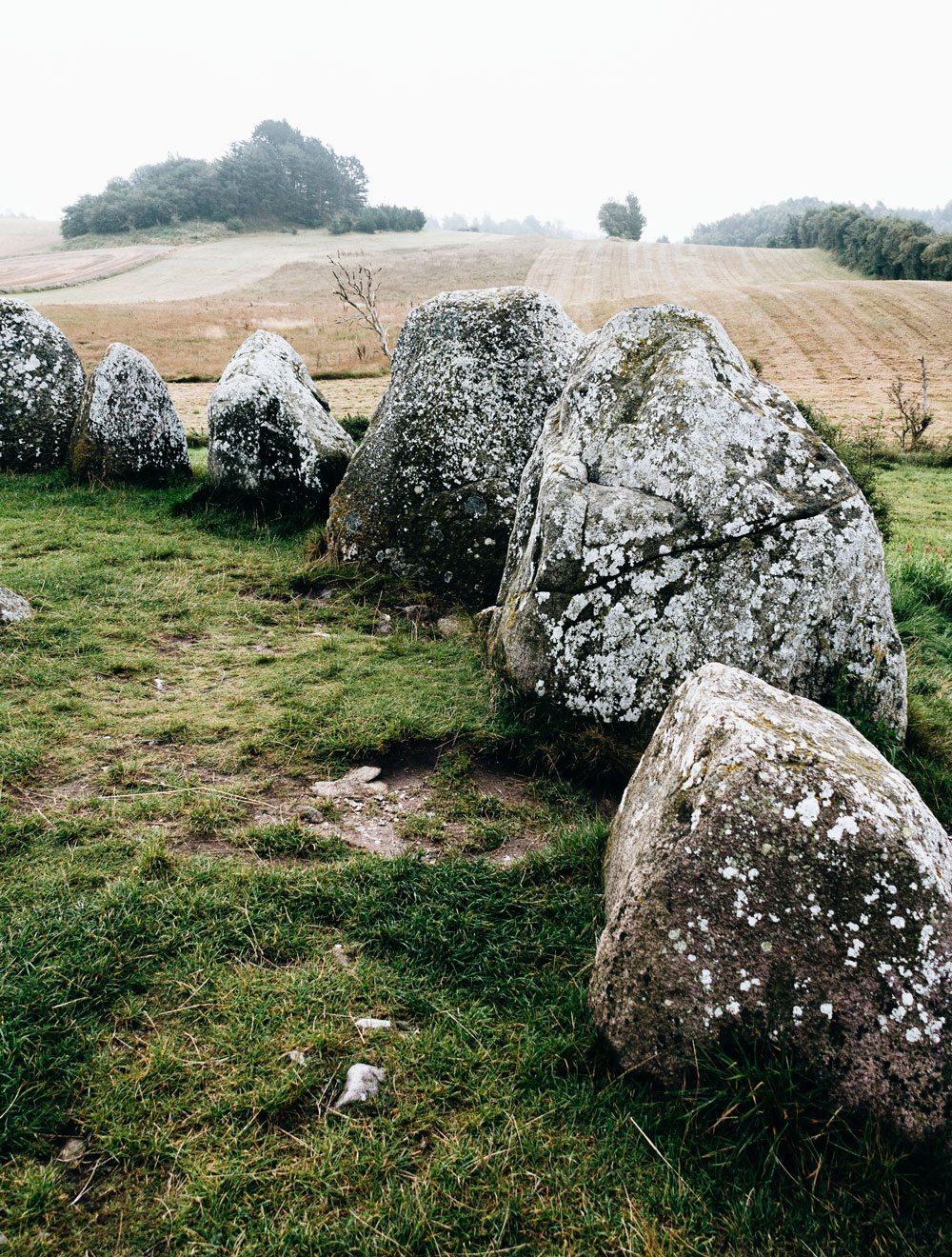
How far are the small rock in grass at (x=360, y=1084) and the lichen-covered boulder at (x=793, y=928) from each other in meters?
0.90

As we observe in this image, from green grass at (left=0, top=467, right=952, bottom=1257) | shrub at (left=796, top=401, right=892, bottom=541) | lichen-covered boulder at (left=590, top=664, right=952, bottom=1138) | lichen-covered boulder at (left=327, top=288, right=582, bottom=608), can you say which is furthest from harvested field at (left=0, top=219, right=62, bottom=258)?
lichen-covered boulder at (left=590, top=664, right=952, bottom=1138)

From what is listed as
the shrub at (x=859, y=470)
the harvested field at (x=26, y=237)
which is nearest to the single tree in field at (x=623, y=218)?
the harvested field at (x=26, y=237)

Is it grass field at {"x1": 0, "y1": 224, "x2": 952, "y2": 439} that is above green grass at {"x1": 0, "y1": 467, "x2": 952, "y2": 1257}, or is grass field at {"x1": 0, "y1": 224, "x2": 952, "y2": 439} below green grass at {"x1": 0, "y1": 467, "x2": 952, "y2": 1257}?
above

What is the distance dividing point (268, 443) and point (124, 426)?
2.87 meters

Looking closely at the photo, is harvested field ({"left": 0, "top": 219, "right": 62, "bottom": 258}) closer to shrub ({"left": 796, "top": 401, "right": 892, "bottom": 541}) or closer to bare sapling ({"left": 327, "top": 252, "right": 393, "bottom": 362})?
bare sapling ({"left": 327, "top": 252, "right": 393, "bottom": 362})

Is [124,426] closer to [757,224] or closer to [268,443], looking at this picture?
[268,443]

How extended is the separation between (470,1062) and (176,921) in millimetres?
1549

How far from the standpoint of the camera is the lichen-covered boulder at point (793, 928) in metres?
2.63

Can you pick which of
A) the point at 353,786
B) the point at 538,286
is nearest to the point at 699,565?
the point at 353,786

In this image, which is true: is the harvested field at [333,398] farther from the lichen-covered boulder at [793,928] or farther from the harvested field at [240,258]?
the harvested field at [240,258]

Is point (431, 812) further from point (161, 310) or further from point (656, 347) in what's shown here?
Answer: point (161, 310)

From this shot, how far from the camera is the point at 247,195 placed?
96.4 metres

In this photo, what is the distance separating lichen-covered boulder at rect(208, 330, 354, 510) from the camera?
10102 mm

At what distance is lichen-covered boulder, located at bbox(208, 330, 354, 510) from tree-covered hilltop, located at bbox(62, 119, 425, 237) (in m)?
99.7
